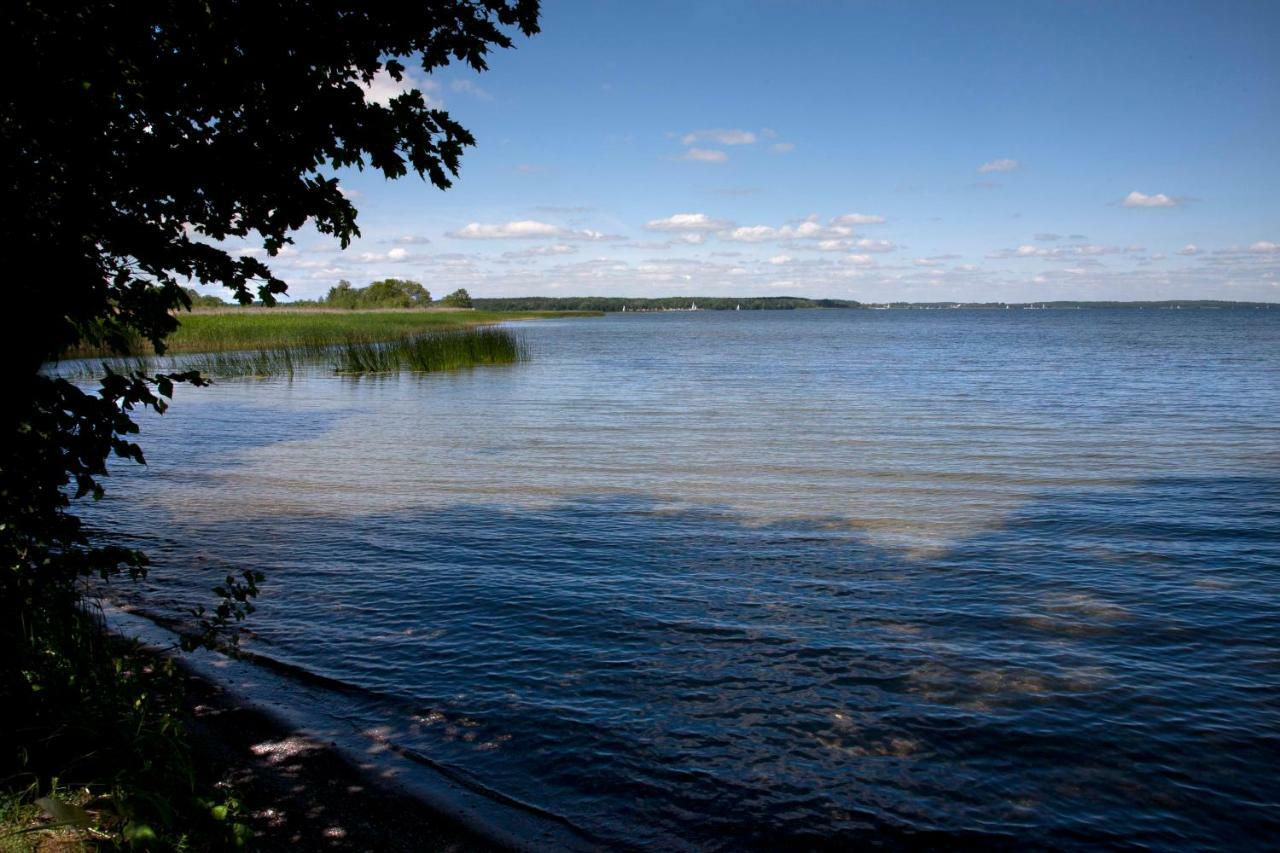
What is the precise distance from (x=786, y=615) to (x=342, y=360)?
108ft

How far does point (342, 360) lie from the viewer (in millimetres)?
36688

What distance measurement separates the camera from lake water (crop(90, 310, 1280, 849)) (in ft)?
16.2

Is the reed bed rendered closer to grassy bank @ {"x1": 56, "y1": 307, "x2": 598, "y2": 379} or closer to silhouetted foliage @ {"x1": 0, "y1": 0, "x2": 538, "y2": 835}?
grassy bank @ {"x1": 56, "y1": 307, "x2": 598, "y2": 379}

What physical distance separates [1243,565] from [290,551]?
34.4 feet

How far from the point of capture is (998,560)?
29.9 ft

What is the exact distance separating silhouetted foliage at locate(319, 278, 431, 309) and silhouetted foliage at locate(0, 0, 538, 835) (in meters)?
118

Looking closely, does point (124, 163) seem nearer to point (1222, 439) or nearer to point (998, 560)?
point (998, 560)

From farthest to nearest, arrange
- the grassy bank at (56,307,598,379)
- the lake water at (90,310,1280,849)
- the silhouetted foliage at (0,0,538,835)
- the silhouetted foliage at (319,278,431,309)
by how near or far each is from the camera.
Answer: the silhouetted foliage at (319,278,431,309) < the grassy bank at (56,307,598,379) < the lake water at (90,310,1280,849) < the silhouetted foliage at (0,0,538,835)

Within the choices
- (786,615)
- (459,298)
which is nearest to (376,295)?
(459,298)

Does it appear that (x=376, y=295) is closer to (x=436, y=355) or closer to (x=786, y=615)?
(x=436, y=355)

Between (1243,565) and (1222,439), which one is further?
(1222,439)

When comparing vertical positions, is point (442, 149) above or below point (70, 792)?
above

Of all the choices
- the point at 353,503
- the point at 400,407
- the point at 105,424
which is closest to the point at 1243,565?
the point at 105,424

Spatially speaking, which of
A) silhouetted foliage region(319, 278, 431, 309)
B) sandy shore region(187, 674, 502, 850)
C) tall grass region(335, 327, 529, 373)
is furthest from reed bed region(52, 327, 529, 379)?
silhouetted foliage region(319, 278, 431, 309)
